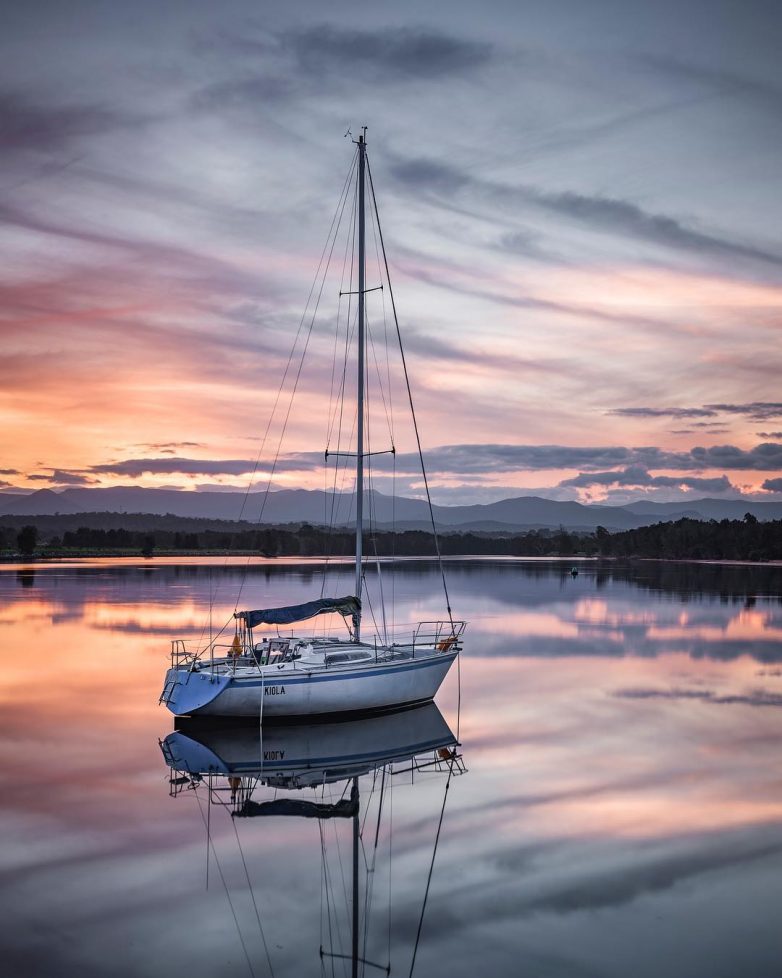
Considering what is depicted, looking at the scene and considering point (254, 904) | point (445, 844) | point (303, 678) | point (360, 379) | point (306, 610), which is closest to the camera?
point (254, 904)

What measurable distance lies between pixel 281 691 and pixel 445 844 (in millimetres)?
7898

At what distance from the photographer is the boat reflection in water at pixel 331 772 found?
11.5m

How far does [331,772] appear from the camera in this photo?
17.2m

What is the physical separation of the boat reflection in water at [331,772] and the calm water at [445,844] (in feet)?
0.27

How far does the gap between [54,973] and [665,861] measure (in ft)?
24.8

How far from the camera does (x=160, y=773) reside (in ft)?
56.5

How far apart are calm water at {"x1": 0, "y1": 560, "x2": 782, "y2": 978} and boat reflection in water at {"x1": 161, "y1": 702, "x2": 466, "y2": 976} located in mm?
83

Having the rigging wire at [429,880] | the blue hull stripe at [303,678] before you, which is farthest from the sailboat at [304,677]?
the rigging wire at [429,880]

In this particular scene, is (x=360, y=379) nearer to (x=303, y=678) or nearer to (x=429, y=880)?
(x=303, y=678)

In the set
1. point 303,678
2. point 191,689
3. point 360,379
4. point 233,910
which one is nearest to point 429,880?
point 233,910

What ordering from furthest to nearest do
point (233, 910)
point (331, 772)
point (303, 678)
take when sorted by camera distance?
1. point (303, 678)
2. point (331, 772)
3. point (233, 910)

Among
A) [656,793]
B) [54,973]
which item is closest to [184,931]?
[54,973]

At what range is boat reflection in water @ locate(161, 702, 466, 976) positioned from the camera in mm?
11477

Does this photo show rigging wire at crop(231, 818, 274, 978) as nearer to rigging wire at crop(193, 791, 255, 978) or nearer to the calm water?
the calm water
